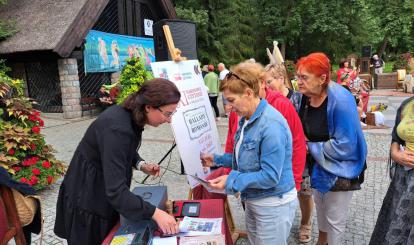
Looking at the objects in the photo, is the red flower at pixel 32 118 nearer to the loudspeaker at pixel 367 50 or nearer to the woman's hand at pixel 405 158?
the woman's hand at pixel 405 158

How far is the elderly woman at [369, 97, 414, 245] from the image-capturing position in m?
2.27

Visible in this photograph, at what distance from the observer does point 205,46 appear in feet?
63.2

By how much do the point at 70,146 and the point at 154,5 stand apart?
9848 mm

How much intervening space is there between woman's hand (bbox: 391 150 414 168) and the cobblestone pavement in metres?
1.17

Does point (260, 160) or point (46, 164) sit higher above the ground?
point (260, 160)

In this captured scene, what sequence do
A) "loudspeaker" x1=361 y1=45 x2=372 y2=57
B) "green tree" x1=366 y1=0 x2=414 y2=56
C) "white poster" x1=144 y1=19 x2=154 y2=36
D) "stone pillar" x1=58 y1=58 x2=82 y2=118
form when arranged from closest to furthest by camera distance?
1. "stone pillar" x1=58 y1=58 x2=82 y2=118
2. "white poster" x1=144 y1=19 x2=154 y2=36
3. "loudspeaker" x1=361 y1=45 x2=372 y2=57
4. "green tree" x1=366 y1=0 x2=414 y2=56

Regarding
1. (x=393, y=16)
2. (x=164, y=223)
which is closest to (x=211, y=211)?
(x=164, y=223)

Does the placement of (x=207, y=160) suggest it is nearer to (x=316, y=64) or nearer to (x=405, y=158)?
(x=316, y=64)

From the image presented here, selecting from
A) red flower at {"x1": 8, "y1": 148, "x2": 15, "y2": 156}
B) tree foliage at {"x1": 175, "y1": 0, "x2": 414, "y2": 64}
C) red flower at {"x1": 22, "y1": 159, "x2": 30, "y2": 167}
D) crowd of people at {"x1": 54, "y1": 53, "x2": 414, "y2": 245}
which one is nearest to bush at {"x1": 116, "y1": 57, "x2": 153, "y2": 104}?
red flower at {"x1": 22, "y1": 159, "x2": 30, "y2": 167}

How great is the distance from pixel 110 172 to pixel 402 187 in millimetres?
2017

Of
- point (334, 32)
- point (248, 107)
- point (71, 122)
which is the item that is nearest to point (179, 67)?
point (248, 107)

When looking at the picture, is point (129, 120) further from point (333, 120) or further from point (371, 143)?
point (371, 143)

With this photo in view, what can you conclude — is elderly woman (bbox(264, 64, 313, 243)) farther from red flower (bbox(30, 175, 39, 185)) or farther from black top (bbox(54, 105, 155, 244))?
red flower (bbox(30, 175, 39, 185))

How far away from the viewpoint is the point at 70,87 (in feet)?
33.9
